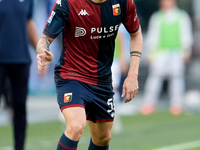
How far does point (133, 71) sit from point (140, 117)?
19.4ft

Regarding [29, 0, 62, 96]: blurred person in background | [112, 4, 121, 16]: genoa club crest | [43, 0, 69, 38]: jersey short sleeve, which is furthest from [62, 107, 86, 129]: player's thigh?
[29, 0, 62, 96]: blurred person in background

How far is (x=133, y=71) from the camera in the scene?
503cm

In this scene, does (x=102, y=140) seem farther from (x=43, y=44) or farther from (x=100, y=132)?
(x=43, y=44)

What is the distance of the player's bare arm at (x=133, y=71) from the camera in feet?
16.0

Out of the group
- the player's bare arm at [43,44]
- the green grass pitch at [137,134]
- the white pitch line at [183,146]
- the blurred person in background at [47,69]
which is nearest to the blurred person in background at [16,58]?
the green grass pitch at [137,134]

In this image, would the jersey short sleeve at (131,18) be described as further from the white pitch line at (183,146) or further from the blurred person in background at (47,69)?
the blurred person in background at (47,69)

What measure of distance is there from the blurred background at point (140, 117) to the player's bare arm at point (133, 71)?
2115 mm

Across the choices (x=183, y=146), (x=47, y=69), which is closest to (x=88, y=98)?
(x=183, y=146)

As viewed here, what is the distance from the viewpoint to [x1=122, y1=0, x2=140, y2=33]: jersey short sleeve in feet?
16.6

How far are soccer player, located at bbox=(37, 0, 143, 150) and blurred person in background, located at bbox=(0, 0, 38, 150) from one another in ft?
3.75

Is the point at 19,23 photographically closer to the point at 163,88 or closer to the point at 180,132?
the point at 180,132

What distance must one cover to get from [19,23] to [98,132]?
1766mm

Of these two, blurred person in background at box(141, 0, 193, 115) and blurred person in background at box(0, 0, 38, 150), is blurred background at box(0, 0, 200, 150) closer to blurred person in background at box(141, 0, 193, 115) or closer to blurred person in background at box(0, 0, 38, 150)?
blurred person in background at box(141, 0, 193, 115)

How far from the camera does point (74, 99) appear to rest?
4691 millimetres
